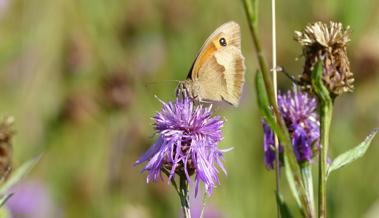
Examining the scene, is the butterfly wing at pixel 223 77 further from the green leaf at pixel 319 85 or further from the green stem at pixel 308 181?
the green leaf at pixel 319 85

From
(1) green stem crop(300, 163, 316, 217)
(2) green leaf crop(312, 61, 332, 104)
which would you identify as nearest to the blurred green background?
(1) green stem crop(300, 163, 316, 217)

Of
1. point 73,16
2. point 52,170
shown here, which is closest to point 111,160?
point 52,170

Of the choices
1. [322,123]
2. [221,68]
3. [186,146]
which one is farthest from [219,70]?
[322,123]

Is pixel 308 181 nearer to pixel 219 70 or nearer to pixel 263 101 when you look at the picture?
pixel 263 101

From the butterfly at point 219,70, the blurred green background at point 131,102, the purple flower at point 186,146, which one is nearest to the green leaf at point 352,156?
the purple flower at point 186,146

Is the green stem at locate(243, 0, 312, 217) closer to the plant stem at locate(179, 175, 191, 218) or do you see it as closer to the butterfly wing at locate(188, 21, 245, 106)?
the plant stem at locate(179, 175, 191, 218)
